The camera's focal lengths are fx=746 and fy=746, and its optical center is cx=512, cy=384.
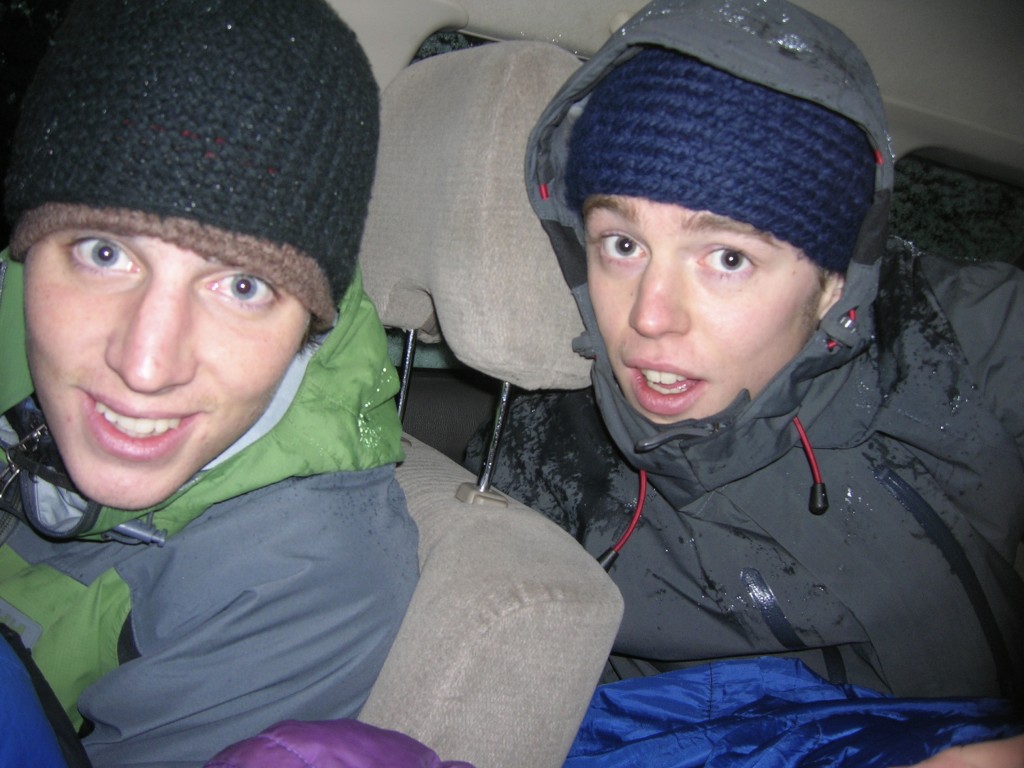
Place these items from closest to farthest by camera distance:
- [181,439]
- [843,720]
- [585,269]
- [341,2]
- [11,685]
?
[11,685]
[181,439]
[843,720]
[585,269]
[341,2]

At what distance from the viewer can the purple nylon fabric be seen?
76 cm

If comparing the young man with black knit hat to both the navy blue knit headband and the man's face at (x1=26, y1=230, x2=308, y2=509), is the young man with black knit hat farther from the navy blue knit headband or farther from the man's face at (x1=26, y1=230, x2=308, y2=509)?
the navy blue knit headband

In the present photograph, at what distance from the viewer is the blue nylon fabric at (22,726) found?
31.1 inches

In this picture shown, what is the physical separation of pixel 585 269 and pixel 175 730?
91 centimetres

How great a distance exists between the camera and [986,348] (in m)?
1.36

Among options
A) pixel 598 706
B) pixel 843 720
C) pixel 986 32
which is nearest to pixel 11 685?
pixel 598 706

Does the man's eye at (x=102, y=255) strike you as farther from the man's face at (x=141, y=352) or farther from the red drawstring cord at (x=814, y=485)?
the red drawstring cord at (x=814, y=485)

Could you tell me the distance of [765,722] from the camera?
115 centimetres

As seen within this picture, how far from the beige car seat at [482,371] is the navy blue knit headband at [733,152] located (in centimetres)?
19

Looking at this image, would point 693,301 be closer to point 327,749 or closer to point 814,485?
point 814,485

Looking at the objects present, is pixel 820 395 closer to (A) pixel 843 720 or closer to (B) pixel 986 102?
(A) pixel 843 720

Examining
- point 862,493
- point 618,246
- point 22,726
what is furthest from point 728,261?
point 22,726

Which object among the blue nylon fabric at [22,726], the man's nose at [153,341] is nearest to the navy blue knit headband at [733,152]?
the man's nose at [153,341]

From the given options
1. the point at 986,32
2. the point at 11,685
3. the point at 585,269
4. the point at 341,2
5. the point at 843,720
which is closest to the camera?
the point at 11,685
